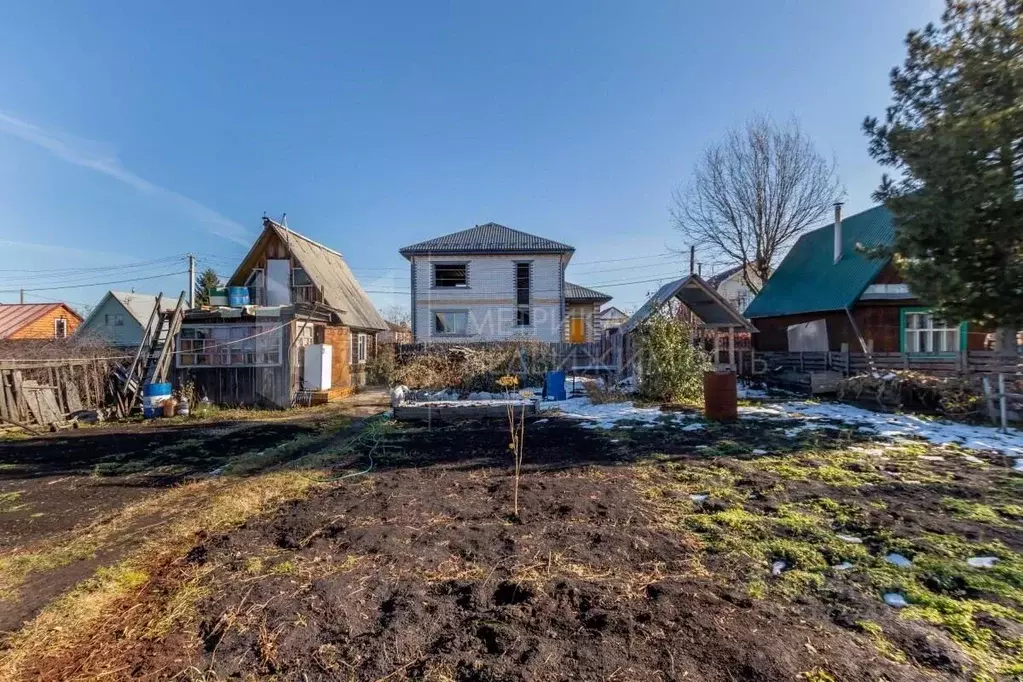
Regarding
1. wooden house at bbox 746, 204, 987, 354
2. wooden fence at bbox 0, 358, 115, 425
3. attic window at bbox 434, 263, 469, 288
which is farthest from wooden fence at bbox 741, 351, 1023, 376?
wooden fence at bbox 0, 358, 115, 425

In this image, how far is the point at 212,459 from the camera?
24.6 feet

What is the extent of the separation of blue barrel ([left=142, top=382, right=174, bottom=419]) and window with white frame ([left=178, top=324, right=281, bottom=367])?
1508mm

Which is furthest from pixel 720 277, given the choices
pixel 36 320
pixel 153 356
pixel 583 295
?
pixel 36 320

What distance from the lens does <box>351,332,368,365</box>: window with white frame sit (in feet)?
62.5

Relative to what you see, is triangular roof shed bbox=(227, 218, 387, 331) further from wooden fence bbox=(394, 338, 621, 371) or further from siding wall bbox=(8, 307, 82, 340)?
siding wall bbox=(8, 307, 82, 340)

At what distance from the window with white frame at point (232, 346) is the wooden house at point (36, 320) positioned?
23626 millimetres

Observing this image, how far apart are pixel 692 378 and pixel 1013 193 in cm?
705

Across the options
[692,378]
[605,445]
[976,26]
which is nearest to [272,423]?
[605,445]

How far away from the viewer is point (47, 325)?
3177 cm

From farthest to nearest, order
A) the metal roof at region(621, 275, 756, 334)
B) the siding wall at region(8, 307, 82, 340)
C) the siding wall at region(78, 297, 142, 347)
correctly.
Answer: the siding wall at region(78, 297, 142, 347) → the siding wall at region(8, 307, 82, 340) → the metal roof at region(621, 275, 756, 334)

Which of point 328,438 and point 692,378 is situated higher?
point 692,378

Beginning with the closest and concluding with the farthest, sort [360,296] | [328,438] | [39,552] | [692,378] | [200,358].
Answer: [39,552], [328,438], [692,378], [200,358], [360,296]

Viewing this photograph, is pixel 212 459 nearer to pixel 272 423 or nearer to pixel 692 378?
pixel 272 423

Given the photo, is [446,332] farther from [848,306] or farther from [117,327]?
[117,327]
